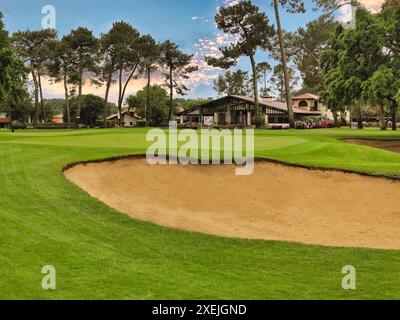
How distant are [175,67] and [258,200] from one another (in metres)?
84.8

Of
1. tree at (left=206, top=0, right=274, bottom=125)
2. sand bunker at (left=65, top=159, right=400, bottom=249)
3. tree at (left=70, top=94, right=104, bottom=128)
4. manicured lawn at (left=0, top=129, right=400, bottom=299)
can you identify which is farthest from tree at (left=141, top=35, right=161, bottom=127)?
manicured lawn at (left=0, top=129, right=400, bottom=299)

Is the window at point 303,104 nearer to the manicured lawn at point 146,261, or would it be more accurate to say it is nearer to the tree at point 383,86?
the tree at point 383,86

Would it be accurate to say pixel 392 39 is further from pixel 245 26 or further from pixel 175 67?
pixel 175 67

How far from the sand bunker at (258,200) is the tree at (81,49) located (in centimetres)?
7008

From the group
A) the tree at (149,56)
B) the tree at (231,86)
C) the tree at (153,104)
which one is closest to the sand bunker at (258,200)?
the tree at (149,56)

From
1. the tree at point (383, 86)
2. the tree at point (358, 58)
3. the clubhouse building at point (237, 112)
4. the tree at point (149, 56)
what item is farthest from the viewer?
the tree at point (149, 56)

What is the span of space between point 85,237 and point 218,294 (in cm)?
346

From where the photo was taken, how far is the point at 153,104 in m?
101

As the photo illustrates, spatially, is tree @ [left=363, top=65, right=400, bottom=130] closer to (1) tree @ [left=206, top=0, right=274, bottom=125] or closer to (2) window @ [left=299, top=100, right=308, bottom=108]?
(1) tree @ [left=206, top=0, right=274, bottom=125]

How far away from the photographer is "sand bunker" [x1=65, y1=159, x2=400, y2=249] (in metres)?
10.7

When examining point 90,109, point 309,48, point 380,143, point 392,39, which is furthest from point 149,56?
point 380,143

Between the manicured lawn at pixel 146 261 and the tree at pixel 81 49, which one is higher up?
the tree at pixel 81 49

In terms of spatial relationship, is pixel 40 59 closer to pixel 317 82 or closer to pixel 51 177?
pixel 317 82

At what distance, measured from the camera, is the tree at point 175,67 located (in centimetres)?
9319
